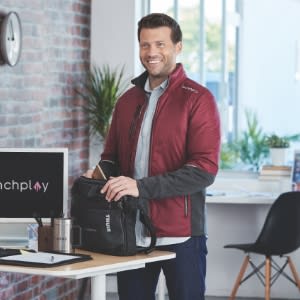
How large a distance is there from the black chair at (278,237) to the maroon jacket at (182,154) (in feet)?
8.05

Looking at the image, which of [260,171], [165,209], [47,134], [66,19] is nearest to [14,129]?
[47,134]

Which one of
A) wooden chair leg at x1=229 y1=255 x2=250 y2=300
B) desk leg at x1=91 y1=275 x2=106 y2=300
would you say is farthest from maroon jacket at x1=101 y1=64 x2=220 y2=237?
wooden chair leg at x1=229 y1=255 x2=250 y2=300

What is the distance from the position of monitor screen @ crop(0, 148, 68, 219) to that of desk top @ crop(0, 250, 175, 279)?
1.24 feet

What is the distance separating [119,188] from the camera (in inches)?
140

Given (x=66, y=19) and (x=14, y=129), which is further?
(x=66, y=19)

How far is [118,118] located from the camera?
3.96 meters

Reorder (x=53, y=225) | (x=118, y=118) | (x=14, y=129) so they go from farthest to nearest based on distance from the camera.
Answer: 1. (x=14, y=129)
2. (x=118, y=118)
3. (x=53, y=225)

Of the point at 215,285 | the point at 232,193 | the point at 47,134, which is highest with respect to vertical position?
the point at 47,134

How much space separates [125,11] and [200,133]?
323cm

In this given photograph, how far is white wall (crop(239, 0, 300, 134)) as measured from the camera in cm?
711

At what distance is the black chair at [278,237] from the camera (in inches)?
242

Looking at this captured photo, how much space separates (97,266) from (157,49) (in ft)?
3.05

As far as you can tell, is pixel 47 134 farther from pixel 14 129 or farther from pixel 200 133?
pixel 200 133

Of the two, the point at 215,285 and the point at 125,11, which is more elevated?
the point at 125,11
